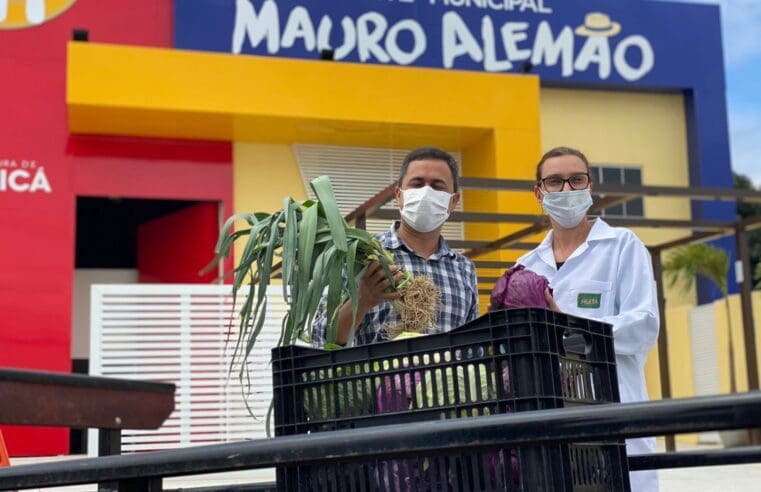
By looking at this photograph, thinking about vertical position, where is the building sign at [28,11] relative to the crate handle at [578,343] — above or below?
above

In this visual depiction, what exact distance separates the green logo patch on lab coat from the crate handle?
1050mm

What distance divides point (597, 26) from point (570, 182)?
555 inches

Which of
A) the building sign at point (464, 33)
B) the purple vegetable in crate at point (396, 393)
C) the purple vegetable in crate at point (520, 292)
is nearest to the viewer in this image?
the purple vegetable in crate at point (396, 393)

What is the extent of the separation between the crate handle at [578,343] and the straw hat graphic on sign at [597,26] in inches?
596

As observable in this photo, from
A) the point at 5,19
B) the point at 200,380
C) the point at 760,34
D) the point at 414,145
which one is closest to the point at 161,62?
the point at 5,19

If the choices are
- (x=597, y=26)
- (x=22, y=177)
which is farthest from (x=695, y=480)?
(x=597, y=26)

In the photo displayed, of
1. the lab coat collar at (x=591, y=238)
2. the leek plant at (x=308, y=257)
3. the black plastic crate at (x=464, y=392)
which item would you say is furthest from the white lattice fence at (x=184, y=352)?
the black plastic crate at (x=464, y=392)

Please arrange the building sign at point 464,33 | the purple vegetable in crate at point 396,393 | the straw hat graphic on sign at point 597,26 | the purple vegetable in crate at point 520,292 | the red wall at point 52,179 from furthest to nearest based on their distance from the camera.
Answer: the straw hat graphic on sign at point 597,26 → the building sign at point 464,33 → the red wall at point 52,179 → the purple vegetable in crate at point 520,292 → the purple vegetable in crate at point 396,393

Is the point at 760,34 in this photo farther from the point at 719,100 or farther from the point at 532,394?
the point at 532,394

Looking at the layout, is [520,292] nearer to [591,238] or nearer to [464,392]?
[464,392]

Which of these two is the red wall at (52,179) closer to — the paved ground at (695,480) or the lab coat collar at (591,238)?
the paved ground at (695,480)

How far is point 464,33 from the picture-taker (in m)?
15.6

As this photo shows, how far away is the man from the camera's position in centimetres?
288

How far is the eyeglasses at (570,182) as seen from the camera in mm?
2980
